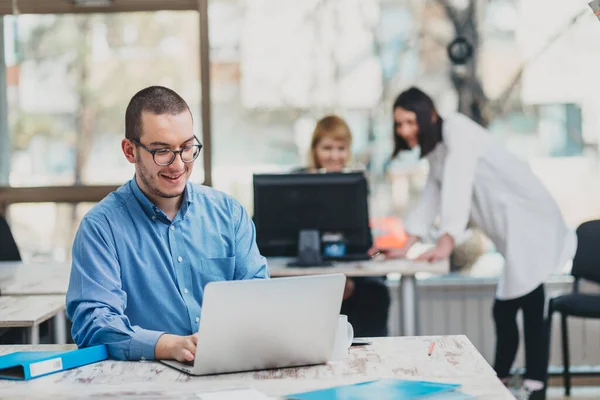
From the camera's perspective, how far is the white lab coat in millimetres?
4488

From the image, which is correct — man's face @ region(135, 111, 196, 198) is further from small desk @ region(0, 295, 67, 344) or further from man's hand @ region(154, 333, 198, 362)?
small desk @ region(0, 295, 67, 344)

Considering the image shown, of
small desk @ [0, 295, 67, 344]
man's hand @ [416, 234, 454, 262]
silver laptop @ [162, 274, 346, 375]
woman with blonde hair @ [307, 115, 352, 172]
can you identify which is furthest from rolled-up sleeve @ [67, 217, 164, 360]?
woman with blonde hair @ [307, 115, 352, 172]

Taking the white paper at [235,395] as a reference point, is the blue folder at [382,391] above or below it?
above

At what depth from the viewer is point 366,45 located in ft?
18.0

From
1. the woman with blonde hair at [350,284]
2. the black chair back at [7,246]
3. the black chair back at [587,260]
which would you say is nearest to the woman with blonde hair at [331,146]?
the woman with blonde hair at [350,284]

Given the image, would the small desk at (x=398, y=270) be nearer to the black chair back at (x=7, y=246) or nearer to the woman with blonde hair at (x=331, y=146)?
the woman with blonde hair at (x=331, y=146)

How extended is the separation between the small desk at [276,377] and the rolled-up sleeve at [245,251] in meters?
0.47

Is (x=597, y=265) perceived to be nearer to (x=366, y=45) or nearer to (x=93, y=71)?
(x=366, y=45)

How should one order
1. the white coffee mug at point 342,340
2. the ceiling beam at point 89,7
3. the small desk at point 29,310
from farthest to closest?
the ceiling beam at point 89,7 < the small desk at point 29,310 < the white coffee mug at point 342,340

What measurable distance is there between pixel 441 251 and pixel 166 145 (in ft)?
7.62

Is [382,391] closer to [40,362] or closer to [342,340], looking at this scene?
[342,340]

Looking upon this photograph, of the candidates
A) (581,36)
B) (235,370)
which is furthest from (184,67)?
(235,370)

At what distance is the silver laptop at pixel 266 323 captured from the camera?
1.91 meters

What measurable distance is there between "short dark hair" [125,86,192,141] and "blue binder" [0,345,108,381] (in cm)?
57
